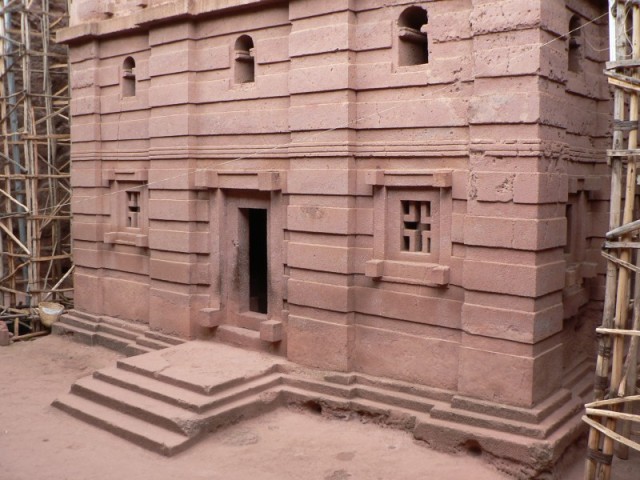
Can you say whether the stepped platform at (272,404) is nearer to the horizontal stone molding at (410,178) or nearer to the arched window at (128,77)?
the horizontal stone molding at (410,178)

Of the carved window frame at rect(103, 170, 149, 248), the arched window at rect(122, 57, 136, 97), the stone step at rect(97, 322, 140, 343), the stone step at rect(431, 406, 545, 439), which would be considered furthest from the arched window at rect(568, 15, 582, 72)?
the stone step at rect(97, 322, 140, 343)

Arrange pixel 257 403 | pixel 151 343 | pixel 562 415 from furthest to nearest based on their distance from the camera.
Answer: pixel 151 343 → pixel 257 403 → pixel 562 415

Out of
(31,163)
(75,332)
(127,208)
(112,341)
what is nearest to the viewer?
(112,341)

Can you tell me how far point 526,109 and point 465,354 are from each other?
10.2 feet

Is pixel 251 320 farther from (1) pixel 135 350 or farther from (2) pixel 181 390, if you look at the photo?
(1) pixel 135 350

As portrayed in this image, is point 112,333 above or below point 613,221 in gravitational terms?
below

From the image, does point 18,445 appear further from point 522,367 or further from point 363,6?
point 363,6

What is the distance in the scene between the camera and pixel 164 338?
11961mm

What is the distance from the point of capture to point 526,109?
318 inches

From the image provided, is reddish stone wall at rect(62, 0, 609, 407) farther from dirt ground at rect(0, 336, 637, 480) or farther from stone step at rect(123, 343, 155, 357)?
dirt ground at rect(0, 336, 637, 480)

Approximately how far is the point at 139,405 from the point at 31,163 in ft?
26.1

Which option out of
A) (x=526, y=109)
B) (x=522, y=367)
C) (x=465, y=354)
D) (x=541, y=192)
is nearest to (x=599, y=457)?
(x=522, y=367)

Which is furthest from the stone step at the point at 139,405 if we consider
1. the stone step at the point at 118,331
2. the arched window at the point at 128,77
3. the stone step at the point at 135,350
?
the arched window at the point at 128,77

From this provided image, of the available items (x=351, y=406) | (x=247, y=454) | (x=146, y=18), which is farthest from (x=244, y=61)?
(x=247, y=454)
